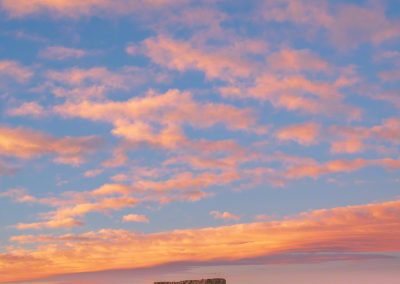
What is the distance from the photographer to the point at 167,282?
12.2 meters

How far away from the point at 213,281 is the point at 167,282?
3669 mm

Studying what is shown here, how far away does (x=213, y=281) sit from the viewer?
11992 mm
